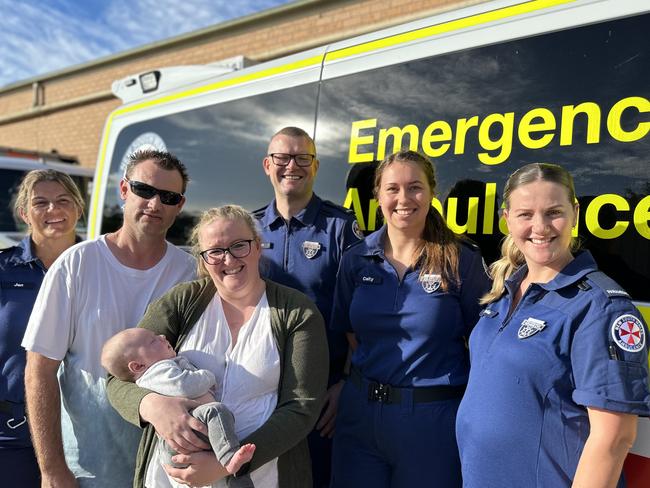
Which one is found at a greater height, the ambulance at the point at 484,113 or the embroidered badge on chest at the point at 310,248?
the ambulance at the point at 484,113

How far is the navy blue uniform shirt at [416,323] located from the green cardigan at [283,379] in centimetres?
33

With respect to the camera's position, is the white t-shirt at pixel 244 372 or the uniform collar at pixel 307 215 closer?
the white t-shirt at pixel 244 372

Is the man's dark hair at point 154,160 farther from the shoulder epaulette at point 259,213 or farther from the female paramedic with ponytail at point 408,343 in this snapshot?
the female paramedic with ponytail at point 408,343

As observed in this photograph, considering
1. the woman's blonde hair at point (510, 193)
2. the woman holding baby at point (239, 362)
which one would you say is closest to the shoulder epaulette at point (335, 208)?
the woman holding baby at point (239, 362)

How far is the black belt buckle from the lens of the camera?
2.18 meters

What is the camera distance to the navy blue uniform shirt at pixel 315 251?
2.73m

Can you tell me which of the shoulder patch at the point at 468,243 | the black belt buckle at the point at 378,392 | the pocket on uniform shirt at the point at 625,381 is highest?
the shoulder patch at the point at 468,243

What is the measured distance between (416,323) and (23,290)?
1701 millimetres

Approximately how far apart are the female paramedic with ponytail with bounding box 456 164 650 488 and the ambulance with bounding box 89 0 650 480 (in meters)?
0.31

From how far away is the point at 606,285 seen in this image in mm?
1683

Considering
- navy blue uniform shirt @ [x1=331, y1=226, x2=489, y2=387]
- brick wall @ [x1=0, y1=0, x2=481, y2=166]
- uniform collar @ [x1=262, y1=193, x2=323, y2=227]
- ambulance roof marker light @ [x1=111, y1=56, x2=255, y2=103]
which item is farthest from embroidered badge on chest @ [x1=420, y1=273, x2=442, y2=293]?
brick wall @ [x1=0, y1=0, x2=481, y2=166]

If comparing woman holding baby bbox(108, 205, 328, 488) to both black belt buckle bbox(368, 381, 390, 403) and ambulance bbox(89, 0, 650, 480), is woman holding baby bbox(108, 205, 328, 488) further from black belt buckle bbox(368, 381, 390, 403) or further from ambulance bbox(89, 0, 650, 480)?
ambulance bbox(89, 0, 650, 480)

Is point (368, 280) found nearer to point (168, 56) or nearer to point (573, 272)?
point (573, 272)

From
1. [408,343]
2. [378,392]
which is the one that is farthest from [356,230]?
[378,392]
